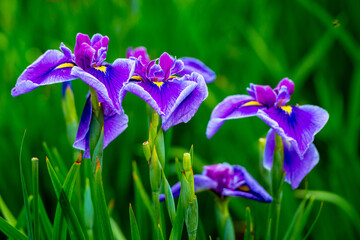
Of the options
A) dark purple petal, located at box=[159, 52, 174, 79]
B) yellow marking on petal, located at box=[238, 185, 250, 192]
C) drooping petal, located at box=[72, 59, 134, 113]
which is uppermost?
dark purple petal, located at box=[159, 52, 174, 79]

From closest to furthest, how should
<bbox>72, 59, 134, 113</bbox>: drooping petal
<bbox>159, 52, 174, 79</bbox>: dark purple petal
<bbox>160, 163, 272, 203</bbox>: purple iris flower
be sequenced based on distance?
<bbox>72, 59, 134, 113</bbox>: drooping petal < <bbox>159, 52, 174, 79</bbox>: dark purple petal < <bbox>160, 163, 272, 203</bbox>: purple iris flower

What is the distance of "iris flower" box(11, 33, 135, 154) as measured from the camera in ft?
2.37

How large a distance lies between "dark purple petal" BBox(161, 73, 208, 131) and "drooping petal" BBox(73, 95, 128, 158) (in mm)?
94

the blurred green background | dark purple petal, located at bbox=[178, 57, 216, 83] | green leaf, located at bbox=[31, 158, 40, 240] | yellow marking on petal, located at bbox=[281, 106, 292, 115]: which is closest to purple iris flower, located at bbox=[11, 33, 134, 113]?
green leaf, located at bbox=[31, 158, 40, 240]

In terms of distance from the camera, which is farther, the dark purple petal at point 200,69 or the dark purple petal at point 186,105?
the dark purple petal at point 200,69

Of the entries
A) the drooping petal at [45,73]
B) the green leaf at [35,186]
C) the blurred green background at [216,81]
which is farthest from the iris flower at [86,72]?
the blurred green background at [216,81]

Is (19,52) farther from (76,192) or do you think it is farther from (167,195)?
(167,195)

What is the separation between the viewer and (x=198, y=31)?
6.70ft

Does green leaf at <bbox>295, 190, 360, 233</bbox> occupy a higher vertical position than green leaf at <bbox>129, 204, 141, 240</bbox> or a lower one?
lower

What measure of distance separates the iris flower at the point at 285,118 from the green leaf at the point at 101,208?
0.23 m

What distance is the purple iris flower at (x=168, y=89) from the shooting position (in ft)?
2.29

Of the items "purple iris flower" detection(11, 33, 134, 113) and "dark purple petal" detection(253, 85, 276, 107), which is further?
"dark purple petal" detection(253, 85, 276, 107)

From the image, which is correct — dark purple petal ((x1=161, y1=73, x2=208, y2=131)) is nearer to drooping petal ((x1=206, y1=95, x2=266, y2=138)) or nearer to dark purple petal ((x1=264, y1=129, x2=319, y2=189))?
drooping petal ((x1=206, y1=95, x2=266, y2=138))

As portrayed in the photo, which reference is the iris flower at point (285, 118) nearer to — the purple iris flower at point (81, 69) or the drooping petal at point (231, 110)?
the drooping petal at point (231, 110)
